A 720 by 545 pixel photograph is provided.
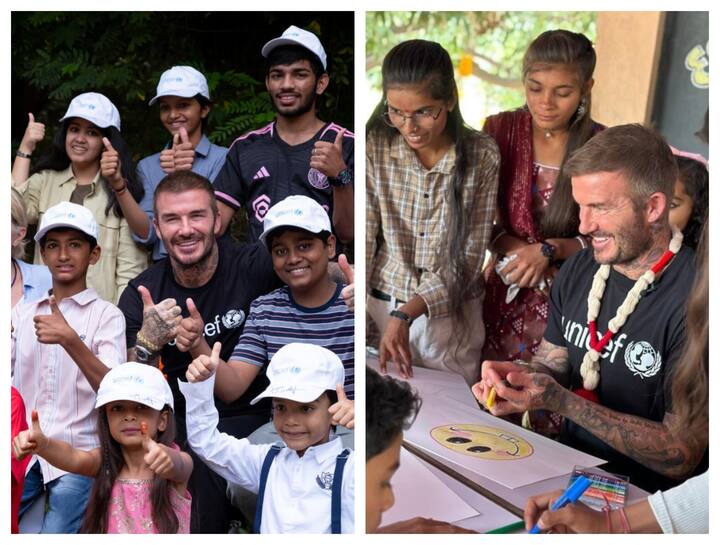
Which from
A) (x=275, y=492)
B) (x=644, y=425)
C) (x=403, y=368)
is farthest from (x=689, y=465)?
(x=275, y=492)

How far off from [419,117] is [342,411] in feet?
2.97

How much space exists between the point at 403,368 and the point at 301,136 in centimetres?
83

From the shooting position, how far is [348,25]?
2.72 m

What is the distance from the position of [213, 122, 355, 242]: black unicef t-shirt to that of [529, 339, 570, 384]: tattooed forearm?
0.81 metres

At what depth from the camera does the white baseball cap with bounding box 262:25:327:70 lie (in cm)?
268

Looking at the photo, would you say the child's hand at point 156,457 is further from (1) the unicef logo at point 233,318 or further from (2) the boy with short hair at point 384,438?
(2) the boy with short hair at point 384,438

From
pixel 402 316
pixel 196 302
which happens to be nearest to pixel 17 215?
pixel 196 302

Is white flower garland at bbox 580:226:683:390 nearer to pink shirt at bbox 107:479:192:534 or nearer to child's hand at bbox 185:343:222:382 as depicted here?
child's hand at bbox 185:343:222:382

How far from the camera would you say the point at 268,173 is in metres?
2.74

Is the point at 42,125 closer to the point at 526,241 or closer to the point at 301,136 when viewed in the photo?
the point at 301,136

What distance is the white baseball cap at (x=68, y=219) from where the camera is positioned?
8.59 ft

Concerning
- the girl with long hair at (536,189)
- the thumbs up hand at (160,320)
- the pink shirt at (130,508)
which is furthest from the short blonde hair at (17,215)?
the girl with long hair at (536,189)

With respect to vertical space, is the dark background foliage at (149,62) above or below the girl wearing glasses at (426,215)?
above

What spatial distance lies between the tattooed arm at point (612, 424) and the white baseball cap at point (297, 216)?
750mm
